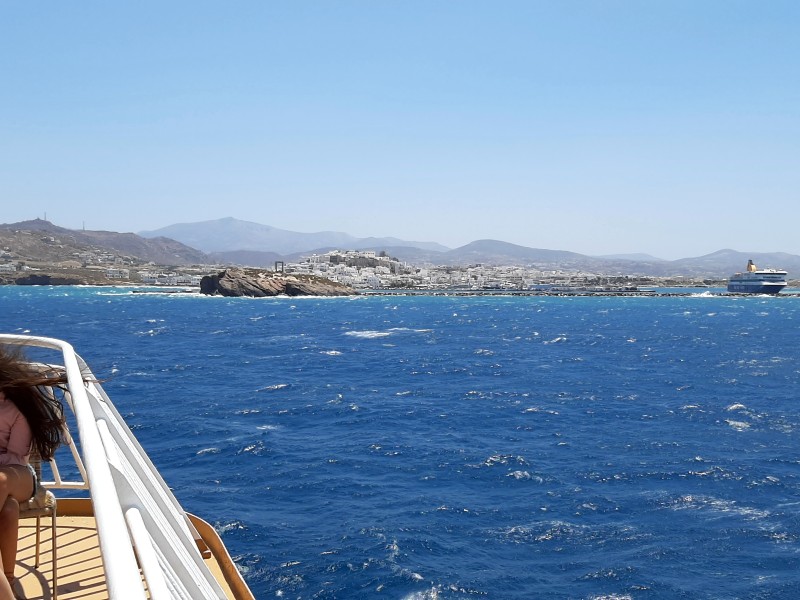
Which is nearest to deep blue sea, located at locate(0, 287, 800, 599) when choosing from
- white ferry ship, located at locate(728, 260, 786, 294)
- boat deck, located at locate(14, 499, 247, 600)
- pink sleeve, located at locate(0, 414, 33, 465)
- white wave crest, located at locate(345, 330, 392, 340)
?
boat deck, located at locate(14, 499, 247, 600)

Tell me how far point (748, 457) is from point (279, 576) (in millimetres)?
17050

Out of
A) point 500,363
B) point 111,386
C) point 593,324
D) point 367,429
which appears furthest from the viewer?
point 593,324

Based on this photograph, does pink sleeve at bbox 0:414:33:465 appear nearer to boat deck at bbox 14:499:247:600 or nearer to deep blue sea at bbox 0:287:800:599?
boat deck at bbox 14:499:247:600

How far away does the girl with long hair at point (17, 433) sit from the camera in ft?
13.5

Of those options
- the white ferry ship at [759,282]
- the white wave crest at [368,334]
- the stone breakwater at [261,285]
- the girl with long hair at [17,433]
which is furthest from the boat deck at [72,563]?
the white ferry ship at [759,282]

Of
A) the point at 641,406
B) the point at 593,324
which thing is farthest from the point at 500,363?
the point at 593,324

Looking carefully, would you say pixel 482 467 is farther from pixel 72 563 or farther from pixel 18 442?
pixel 18 442

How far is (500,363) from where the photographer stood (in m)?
48.8

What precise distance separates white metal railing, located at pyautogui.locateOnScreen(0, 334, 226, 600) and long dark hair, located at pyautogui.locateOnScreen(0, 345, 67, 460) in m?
0.24

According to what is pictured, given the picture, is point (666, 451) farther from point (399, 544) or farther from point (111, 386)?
point (111, 386)

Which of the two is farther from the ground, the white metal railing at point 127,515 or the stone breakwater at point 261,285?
the white metal railing at point 127,515

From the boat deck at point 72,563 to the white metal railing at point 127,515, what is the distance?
3.71ft

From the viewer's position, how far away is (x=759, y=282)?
182 m

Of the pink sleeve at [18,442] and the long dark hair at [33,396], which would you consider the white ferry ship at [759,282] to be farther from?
the pink sleeve at [18,442]
